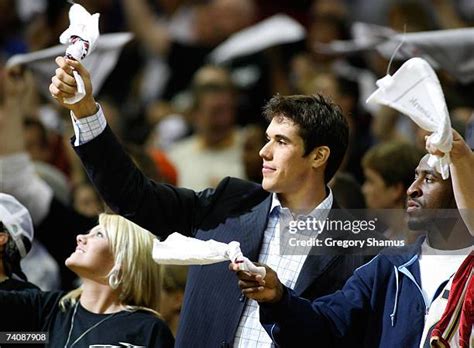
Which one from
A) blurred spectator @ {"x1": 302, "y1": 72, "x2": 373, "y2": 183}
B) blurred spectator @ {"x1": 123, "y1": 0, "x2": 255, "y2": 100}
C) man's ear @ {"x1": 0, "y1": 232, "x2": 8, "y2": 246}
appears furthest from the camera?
blurred spectator @ {"x1": 123, "y1": 0, "x2": 255, "y2": 100}

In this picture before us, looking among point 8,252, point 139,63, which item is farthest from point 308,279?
point 139,63

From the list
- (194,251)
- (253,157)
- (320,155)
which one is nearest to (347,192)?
(253,157)

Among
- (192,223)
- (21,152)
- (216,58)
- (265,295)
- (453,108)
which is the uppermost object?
(216,58)

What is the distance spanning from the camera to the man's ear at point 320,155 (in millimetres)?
5328

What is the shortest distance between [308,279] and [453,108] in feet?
8.96

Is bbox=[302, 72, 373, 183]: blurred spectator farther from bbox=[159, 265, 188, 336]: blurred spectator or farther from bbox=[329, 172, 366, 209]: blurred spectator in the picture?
bbox=[159, 265, 188, 336]: blurred spectator

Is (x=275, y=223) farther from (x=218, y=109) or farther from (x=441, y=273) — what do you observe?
(x=218, y=109)

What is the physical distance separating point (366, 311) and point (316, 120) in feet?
2.47

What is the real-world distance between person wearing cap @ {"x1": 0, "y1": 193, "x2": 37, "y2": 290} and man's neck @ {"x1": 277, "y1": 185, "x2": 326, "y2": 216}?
124cm

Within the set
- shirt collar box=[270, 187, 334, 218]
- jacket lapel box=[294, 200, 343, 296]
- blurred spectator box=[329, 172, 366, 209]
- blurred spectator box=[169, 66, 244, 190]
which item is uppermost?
blurred spectator box=[169, 66, 244, 190]

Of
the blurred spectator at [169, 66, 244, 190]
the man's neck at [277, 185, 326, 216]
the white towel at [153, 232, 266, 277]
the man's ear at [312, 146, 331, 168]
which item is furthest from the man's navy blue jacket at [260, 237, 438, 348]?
the blurred spectator at [169, 66, 244, 190]

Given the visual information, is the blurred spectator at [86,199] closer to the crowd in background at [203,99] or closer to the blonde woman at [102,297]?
the crowd in background at [203,99]

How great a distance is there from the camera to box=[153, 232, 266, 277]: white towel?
4805 millimetres

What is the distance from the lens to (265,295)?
4734 millimetres
